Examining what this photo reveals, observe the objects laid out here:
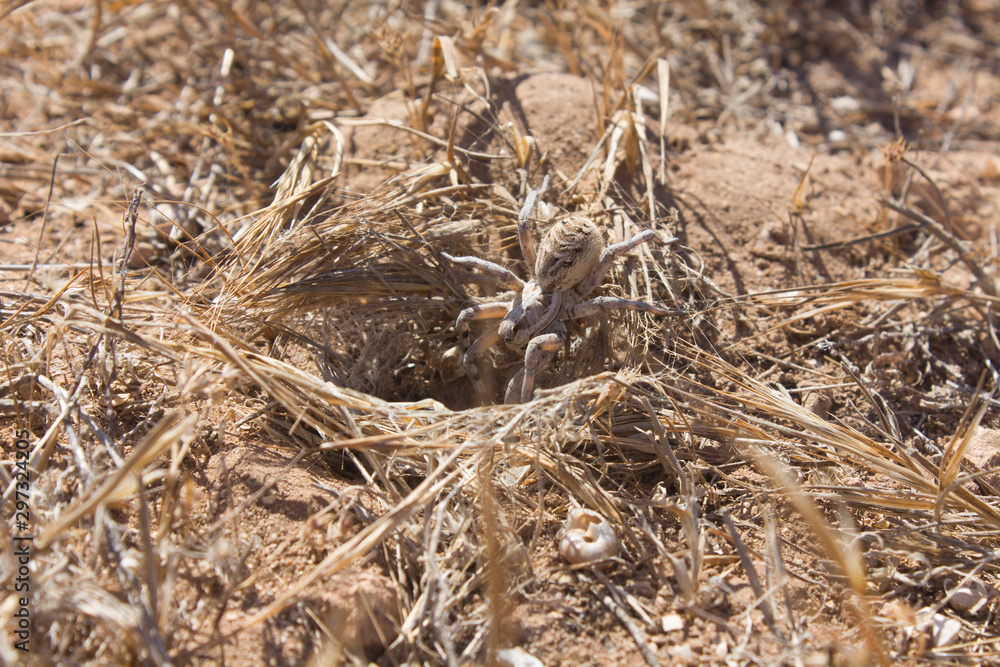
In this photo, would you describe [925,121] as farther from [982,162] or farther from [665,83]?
[665,83]

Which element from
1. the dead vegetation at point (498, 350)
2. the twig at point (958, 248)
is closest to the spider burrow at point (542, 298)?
the dead vegetation at point (498, 350)

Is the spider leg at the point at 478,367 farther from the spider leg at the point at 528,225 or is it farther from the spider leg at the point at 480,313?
the spider leg at the point at 528,225

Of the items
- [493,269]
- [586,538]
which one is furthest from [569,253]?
[586,538]

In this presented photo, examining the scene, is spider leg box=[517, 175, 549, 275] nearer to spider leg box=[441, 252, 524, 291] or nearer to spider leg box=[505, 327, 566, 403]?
spider leg box=[441, 252, 524, 291]

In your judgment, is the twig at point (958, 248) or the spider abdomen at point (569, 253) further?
the twig at point (958, 248)

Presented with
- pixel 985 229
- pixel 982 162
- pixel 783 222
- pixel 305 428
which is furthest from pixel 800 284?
pixel 305 428

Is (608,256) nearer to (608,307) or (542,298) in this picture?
(608,307)

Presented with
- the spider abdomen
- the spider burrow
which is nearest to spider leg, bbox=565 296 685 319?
the spider burrow

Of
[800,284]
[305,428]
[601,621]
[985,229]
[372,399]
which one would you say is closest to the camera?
[601,621]
